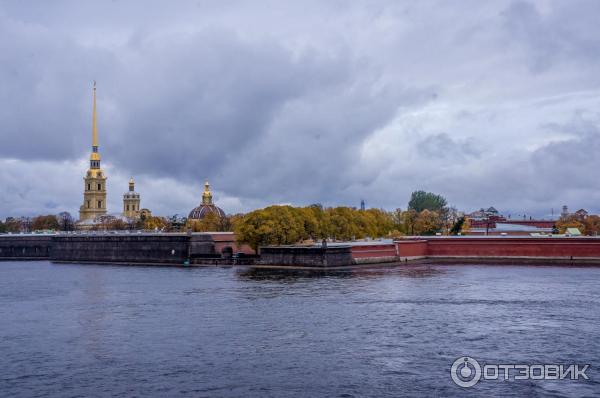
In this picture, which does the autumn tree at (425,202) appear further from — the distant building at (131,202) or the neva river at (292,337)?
the neva river at (292,337)

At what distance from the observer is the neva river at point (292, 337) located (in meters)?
19.3

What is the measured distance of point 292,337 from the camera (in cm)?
2555

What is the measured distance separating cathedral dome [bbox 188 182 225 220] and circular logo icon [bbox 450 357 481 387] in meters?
103

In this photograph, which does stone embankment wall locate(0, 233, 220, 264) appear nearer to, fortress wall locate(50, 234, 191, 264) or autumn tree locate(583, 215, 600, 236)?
fortress wall locate(50, 234, 191, 264)

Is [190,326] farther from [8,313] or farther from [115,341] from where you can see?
[8,313]

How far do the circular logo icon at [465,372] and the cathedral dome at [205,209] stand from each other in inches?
4053

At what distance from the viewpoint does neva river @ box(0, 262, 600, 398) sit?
1931 centimetres

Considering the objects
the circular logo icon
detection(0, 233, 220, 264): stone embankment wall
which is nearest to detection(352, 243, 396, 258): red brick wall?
detection(0, 233, 220, 264): stone embankment wall

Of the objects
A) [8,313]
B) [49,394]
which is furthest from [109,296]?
[49,394]

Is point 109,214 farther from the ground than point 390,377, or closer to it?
farther from the ground

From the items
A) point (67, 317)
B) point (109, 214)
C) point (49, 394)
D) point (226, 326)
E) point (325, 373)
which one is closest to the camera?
point (49, 394)

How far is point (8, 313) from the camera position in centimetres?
3262

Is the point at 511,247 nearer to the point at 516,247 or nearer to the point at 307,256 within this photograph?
the point at 516,247

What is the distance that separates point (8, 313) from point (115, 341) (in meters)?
9.90
